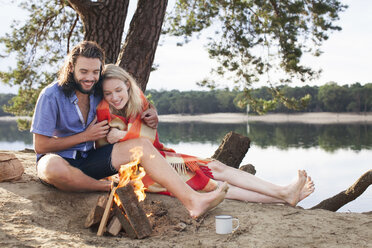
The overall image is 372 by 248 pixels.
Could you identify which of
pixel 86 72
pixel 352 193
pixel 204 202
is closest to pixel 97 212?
pixel 204 202

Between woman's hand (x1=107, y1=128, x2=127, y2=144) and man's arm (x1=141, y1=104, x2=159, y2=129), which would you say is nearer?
woman's hand (x1=107, y1=128, x2=127, y2=144)

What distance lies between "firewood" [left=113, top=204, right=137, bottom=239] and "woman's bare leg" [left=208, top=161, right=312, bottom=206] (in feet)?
4.14

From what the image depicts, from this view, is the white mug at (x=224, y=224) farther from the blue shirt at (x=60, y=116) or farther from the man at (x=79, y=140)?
the blue shirt at (x=60, y=116)

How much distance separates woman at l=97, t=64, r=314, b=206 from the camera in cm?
381

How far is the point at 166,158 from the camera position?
409 centimetres

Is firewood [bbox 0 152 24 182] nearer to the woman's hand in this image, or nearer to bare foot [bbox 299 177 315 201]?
the woman's hand

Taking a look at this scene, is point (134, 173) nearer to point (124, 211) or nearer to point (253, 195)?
point (124, 211)

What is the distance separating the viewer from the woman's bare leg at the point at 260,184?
13.5ft

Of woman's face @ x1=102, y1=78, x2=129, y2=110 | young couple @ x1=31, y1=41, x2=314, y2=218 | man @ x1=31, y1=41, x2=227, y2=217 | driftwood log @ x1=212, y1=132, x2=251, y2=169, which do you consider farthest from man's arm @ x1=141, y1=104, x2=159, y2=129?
driftwood log @ x1=212, y1=132, x2=251, y2=169

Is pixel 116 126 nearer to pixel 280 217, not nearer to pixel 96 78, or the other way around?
pixel 96 78

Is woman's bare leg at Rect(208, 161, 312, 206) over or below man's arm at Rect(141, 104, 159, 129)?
below

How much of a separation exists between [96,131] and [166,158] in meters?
0.80

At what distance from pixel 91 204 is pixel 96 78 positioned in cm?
120

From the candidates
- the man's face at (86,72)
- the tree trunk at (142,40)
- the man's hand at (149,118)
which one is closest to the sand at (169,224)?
the man's hand at (149,118)
